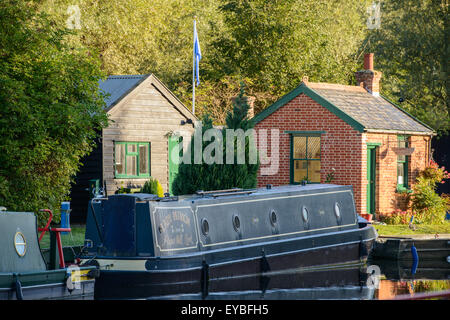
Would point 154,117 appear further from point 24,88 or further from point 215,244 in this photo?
point 215,244

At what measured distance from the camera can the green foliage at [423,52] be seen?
3381 cm

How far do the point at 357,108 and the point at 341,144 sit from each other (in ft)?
5.43

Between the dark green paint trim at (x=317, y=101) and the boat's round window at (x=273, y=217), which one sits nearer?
the boat's round window at (x=273, y=217)

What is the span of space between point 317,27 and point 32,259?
25408 mm

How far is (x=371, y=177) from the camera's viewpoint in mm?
24859

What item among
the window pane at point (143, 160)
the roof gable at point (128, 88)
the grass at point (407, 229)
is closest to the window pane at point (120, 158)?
the window pane at point (143, 160)

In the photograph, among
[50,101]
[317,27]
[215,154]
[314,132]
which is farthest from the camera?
[317,27]

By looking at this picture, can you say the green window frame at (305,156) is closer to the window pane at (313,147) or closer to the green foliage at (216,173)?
the window pane at (313,147)

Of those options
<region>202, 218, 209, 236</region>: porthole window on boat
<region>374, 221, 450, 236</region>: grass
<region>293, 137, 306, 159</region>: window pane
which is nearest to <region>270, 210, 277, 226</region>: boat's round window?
<region>202, 218, 209, 236</region>: porthole window on boat

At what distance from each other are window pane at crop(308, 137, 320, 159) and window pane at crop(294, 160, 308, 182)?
30 cm

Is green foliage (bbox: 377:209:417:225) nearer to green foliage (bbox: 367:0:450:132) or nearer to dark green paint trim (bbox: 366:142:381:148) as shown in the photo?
dark green paint trim (bbox: 366:142:381:148)

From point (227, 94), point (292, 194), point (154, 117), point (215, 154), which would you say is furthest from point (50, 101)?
point (227, 94)

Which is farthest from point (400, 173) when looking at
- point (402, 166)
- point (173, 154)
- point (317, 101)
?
point (173, 154)

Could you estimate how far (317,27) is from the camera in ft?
122
